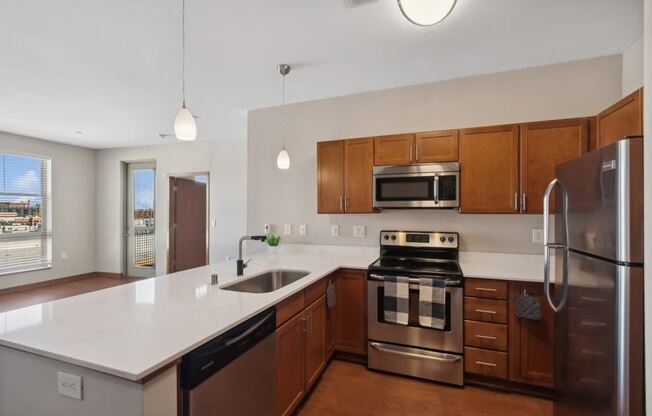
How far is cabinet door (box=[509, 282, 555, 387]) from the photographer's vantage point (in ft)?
6.88

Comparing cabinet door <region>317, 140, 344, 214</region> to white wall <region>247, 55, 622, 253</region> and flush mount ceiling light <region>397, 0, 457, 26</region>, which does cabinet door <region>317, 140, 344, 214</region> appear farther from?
flush mount ceiling light <region>397, 0, 457, 26</region>

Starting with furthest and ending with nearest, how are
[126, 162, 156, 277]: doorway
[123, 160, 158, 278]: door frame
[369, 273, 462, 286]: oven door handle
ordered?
[123, 160, 158, 278]: door frame, [126, 162, 156, 277]: doorway, [369, 273, 462, 286]: oven door handle

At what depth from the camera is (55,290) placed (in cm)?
497

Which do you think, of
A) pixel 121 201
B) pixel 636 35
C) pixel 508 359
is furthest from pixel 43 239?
pixel 636 35

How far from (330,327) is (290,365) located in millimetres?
770

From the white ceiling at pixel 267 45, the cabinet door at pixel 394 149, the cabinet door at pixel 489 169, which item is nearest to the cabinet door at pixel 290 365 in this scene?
the cabinet door at pixel 394 149

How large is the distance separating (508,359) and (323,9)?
2.80 metres

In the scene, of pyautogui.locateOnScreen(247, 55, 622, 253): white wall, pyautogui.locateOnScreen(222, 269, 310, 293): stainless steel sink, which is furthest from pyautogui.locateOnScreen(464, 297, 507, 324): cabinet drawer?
pyautogui.locateOnScreen(222, 269, 310, 293): stainless steel sink

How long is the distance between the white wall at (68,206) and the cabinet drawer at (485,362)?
674 centimetres

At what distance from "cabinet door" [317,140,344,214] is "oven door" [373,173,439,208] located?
15.2 inches

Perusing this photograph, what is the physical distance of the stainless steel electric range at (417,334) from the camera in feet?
7.38

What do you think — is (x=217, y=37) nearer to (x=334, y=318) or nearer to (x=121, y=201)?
(x=334, y=318)

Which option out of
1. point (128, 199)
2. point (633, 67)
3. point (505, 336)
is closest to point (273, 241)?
point (505, 336)

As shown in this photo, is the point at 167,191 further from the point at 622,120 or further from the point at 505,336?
the point at 622,120
